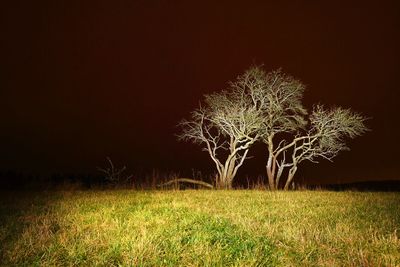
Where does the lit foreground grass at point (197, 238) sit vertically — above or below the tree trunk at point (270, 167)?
below

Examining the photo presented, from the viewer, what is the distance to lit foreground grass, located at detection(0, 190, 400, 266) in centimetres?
738

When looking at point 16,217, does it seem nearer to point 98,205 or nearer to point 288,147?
point 98,205

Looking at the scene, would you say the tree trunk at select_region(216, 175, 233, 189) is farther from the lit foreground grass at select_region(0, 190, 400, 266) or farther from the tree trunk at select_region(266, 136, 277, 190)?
the lit foreground grass at select_region(0, 190, 400, 266)

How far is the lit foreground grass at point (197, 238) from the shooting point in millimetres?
7383

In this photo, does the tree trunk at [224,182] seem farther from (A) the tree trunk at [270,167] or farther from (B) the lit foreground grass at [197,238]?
(B) the lit foreground grass at [197,238]

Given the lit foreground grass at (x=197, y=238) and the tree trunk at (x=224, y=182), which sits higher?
the tree trunk at (x=224, y=182)

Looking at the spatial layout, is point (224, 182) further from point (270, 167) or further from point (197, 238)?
point (197, 238)

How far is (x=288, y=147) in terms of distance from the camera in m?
32.8

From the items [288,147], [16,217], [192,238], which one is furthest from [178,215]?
[288,147]

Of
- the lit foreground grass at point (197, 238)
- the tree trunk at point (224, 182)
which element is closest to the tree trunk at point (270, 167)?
the tree trunk at point (224, 182)

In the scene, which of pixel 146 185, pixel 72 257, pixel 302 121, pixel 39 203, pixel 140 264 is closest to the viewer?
pixel 140 264

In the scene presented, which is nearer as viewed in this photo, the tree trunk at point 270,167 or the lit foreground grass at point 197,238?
the lit foreground grass at point 197,238

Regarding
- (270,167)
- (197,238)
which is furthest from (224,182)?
(197,238)

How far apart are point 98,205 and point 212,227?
623 centimetres
